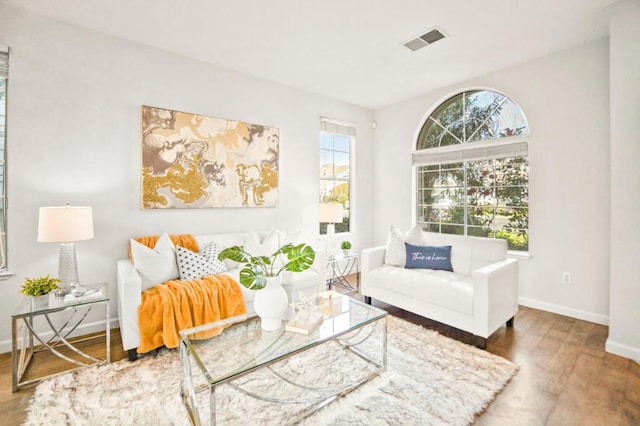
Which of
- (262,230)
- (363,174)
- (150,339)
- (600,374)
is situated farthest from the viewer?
(363,174)

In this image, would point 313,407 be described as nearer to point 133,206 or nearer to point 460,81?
point 133,206

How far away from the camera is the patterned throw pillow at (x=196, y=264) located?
2.77 meters

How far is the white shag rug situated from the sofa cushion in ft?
1.29

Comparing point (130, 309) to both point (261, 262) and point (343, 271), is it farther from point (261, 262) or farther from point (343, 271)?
point (343, 271)

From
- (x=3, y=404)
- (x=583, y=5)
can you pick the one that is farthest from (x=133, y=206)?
(x=583, y=5)

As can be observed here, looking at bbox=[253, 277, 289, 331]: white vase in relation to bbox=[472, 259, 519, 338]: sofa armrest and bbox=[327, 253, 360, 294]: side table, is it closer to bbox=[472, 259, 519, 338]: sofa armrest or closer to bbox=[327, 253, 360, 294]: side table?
bbox=[472, 259, 519, 338]: sofa armrest

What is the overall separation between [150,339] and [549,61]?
4768 mm

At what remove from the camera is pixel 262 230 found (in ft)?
12.1

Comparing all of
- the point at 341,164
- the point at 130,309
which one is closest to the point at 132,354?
the point at 130,309

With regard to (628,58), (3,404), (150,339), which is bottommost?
(3,404)

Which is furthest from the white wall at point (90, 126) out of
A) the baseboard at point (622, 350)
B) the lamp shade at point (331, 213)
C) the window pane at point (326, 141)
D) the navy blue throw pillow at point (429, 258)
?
the baseboard at point (622, 350)

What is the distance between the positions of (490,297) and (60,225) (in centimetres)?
342

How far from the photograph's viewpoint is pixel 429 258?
10.5 ft

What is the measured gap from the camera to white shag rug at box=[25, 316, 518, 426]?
1.70 meters
